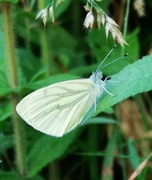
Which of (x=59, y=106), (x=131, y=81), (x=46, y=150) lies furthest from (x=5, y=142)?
(x=131, y=81)

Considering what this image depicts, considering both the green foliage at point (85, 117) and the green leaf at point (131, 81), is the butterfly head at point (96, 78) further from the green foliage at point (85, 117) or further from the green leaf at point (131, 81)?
the green leaf at point (131, 81)

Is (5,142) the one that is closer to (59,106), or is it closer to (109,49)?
(59,106)

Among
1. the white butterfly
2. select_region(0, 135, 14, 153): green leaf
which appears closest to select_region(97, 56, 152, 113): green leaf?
the white butterfly

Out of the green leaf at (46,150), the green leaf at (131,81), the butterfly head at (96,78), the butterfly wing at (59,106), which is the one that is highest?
the green leaf at (131,81)

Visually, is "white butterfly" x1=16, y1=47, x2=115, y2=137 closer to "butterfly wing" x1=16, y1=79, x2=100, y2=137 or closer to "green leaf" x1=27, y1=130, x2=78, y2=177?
"butterfly wing" x1=16, y1=79, x2=100, y2=137

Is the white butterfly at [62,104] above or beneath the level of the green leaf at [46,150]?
above

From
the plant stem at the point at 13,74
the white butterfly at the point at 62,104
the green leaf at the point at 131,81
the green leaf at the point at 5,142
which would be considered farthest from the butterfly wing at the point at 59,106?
the green leaf at the point at 5,142

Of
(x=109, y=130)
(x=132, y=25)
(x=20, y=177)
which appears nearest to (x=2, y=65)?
(x=20, y=177)

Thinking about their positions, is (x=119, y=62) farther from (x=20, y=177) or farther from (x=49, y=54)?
(x=20, y=177)
